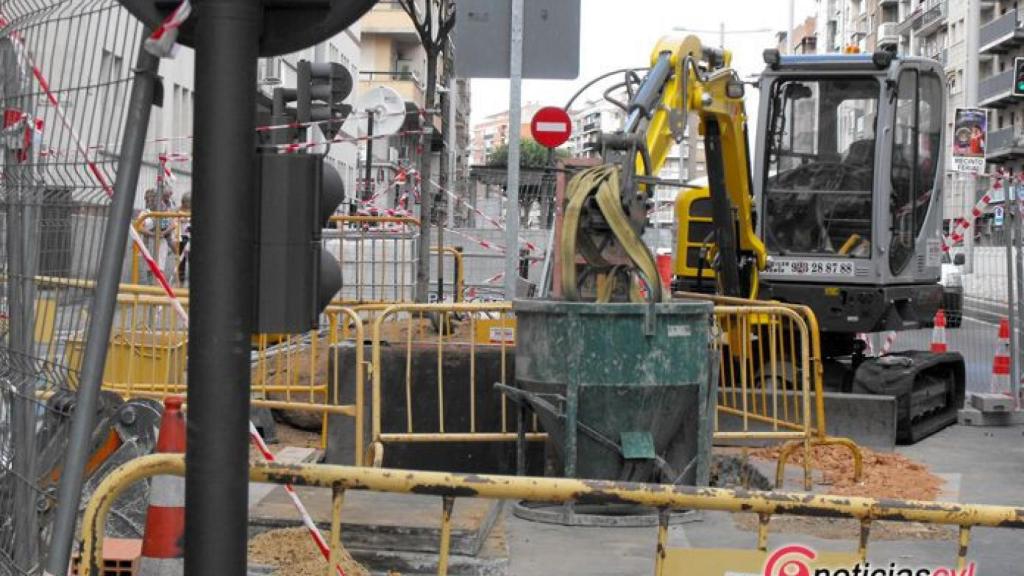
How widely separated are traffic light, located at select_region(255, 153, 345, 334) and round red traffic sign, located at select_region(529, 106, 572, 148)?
8.80 meters

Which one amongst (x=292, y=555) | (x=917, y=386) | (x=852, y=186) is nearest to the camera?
(x=292, y=555)

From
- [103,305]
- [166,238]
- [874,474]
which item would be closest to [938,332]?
[874,474]

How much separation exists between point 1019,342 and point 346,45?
125 feet

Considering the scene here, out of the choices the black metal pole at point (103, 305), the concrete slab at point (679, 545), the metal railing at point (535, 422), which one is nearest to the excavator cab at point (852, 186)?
the metal railing at point (535, 422)

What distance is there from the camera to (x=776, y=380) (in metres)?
12.4

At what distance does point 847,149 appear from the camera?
15.6m

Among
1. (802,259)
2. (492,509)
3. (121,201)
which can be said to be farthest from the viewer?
(802,259)

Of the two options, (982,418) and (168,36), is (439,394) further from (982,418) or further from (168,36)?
(168,36)

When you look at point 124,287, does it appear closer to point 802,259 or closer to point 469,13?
point 469,13

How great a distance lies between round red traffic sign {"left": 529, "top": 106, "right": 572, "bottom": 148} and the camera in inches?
502

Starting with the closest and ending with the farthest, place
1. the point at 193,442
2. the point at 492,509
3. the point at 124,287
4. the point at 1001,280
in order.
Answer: the point at 193,442, the point at 492,509, the point at 124,287, the point at 1001,280

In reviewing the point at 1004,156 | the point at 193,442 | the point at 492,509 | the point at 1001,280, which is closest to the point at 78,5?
the point at 193,442

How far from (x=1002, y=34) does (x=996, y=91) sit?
10.6 ft

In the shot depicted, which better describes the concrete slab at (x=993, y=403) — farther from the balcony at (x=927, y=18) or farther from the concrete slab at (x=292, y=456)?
the balcony at (x=927, y=18)
